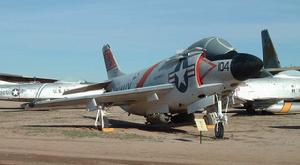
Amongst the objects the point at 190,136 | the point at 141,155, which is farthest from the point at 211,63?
the point at 141,155

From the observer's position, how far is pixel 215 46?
16.4 meters

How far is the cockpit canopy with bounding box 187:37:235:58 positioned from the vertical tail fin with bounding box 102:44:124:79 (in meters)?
10.0

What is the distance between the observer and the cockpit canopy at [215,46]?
16.1 meters

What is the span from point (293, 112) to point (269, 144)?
693 inches

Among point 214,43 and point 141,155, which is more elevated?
point 214,43

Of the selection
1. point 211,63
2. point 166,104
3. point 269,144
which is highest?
point 211,63

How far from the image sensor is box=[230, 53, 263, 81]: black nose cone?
14.7 m

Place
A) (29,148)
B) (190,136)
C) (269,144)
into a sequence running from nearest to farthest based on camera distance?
(29,148)
(269,144)
(190,136)

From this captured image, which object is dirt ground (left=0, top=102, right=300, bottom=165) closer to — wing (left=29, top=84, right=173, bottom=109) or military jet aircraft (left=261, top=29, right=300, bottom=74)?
wing (left=29, top=84, right=173, bottom=109)

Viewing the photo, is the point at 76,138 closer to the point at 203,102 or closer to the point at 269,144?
the point at 203,102

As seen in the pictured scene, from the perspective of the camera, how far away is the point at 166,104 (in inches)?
707

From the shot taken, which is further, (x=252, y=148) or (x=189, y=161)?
(x=252, y=148)

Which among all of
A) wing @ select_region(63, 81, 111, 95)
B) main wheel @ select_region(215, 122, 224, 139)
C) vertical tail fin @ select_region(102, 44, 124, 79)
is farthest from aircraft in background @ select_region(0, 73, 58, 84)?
main wheel @ select_region(215, 122, 224, 139)

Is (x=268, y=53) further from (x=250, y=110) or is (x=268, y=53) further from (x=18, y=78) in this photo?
(x=18, y=78)
